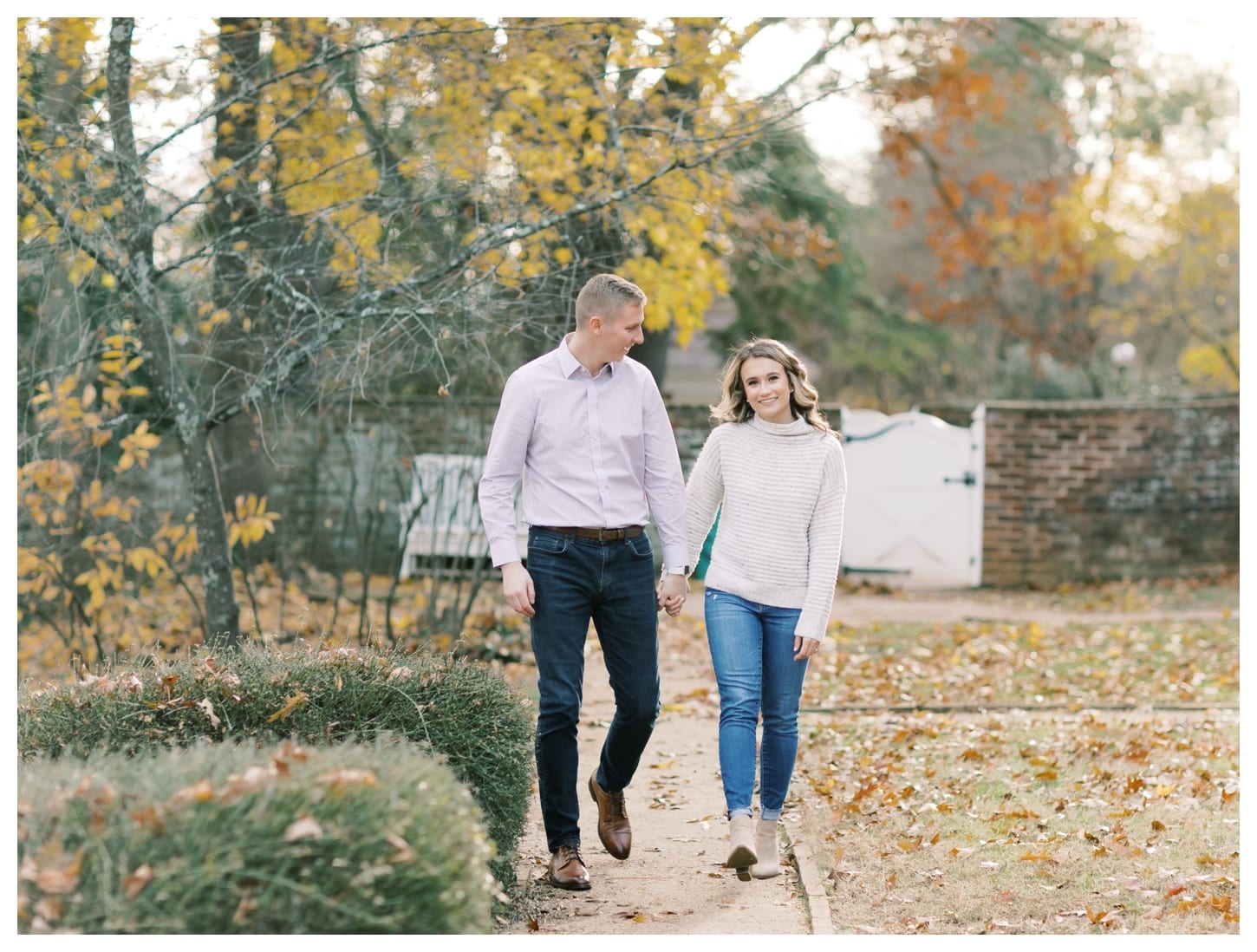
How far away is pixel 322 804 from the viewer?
261cm

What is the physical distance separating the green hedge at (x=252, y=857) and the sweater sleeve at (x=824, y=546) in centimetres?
173

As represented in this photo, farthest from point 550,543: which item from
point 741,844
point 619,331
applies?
point 741,844

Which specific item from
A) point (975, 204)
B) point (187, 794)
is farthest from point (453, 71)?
point (975, 204)

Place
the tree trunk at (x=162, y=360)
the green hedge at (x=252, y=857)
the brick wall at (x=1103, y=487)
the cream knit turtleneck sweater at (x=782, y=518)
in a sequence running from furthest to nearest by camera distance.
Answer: the brick wall at (x=1103, y=487)
the tree trunk at (x=162, y=360)
the cream knit turtleneck sweater at (x=782, y=518)
the green hedge at (x=252, y=857)

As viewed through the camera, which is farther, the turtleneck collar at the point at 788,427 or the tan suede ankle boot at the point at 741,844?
the turtleneck collar at the point at 788,427

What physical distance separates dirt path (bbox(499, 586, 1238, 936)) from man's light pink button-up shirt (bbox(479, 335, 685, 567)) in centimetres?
108

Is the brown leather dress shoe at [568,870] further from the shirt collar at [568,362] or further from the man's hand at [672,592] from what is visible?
the shirt collar at [568,362]

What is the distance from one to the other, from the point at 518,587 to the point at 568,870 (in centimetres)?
93

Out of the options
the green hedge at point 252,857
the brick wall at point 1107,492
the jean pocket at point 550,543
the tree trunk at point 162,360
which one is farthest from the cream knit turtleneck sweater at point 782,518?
the brick wall at point 1107,492

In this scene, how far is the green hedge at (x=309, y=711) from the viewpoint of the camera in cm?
382

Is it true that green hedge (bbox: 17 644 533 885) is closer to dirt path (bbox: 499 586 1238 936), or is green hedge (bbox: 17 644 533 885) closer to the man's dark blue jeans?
the man's dark blue jeans

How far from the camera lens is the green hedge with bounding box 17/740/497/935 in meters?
2.49

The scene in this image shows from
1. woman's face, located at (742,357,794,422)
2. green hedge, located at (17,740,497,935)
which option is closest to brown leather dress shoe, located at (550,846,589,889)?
green hedge, located at (17,740,497,935)
